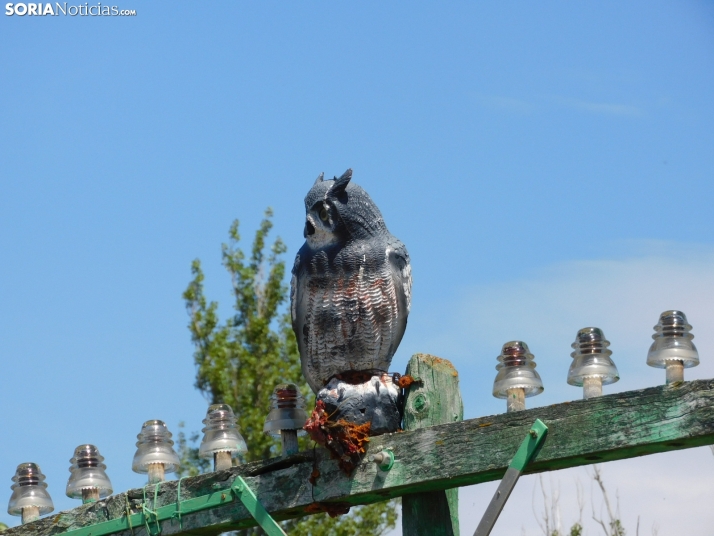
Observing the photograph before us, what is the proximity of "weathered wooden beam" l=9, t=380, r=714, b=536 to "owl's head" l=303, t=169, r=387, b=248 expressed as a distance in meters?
1.01

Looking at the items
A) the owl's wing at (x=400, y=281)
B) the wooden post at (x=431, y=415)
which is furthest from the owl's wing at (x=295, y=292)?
the wooden post at (x=431, y=415)

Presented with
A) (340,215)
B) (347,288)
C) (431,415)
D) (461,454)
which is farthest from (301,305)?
(461,454)

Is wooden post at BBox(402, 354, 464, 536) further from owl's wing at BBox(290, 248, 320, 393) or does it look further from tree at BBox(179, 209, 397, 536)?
tree at BBox(179, 209, 397, 536)

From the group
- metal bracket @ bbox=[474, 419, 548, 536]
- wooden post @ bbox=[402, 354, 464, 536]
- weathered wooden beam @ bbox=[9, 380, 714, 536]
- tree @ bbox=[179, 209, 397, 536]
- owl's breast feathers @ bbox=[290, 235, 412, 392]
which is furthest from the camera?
tree @ bbox=[179, 209, 397, 536]

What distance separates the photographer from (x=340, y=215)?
18.2 ft

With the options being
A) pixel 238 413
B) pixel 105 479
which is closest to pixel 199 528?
pixel 105 479

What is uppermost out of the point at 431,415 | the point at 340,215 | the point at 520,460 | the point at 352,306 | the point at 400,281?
the point at 340,215

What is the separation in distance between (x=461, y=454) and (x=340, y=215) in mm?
1321

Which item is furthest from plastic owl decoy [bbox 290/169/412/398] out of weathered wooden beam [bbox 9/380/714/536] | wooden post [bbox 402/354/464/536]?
weathered wooden beam [bbox 9/380/714/536]

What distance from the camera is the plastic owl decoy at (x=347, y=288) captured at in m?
5.37

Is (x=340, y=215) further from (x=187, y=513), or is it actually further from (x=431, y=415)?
(x=187, y=513)

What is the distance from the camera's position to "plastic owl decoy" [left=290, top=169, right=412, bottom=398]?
5.37m

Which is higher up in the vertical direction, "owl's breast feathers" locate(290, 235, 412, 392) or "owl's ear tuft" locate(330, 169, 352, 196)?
"owl's ear tuft" locate(330, 169, 352, 196)

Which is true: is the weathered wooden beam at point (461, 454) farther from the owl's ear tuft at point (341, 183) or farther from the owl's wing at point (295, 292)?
the owl's ear tuft at point (341, 183)
